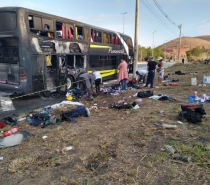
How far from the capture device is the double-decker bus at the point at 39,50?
777 centimetres

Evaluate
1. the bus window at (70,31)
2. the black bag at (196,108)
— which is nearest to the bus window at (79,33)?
the bus window at (70,31)

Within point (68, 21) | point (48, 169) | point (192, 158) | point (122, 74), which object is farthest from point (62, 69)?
point (192, 158)

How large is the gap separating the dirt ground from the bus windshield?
4042mm

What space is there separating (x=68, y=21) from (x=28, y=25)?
2543mm

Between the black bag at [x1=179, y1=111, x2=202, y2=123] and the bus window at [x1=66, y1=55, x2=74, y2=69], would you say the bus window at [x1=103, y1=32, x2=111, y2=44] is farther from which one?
the black bag at [x1=179, y1=111, x2=202, y2=123]

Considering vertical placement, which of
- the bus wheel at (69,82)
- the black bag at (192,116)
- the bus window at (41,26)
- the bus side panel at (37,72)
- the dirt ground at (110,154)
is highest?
the bus window at (41,26)

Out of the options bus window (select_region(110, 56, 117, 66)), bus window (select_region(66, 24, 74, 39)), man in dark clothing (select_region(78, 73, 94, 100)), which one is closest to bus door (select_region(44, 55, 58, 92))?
man in dark clothing (select_region(78, 73, 94, 100))

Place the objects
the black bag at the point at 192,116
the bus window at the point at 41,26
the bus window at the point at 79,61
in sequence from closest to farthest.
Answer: the black bag at the point at 192,116 < the bus window at the point at 41,26 < the bus window at the point at 79,61

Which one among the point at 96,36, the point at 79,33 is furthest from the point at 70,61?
the point at 96,36

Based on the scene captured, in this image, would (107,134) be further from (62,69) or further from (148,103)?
(62,69)

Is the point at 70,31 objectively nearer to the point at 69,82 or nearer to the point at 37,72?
the point at 69,82

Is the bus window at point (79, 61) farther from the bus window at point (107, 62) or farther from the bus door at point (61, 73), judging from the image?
the bus window at point (107, 62)

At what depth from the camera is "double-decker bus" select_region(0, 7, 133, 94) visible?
7.77 metres

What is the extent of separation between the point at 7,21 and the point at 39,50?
1.51 m
